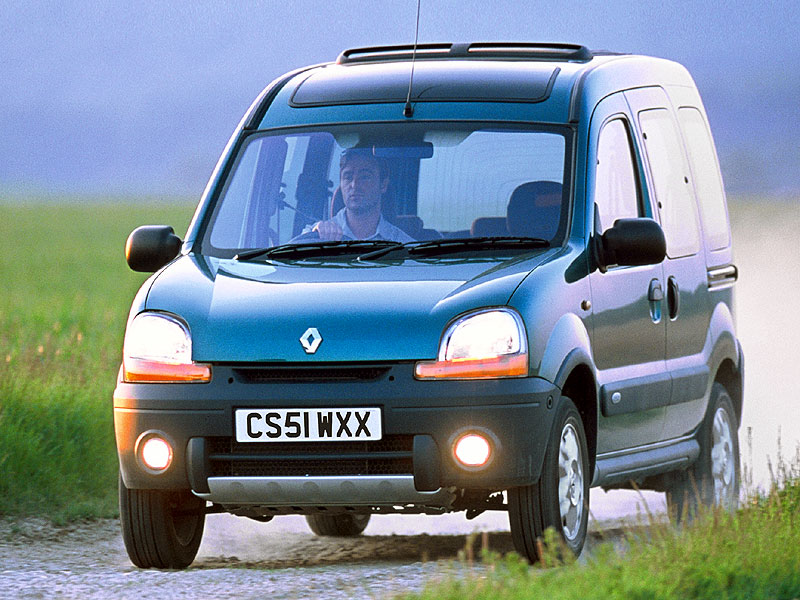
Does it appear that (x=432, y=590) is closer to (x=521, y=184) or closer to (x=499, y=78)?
(x=521, y=184)

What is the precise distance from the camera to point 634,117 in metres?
9.69

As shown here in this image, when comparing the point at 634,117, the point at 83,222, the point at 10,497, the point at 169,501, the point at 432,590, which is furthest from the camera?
the point at 83,222

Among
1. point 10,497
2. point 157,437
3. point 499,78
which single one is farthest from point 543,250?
point 10,497

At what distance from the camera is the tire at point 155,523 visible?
8234 millimetres

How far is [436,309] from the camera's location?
25.3 feet

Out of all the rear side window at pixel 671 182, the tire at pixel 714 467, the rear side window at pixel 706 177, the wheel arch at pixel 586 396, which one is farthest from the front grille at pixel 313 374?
the rear side window at pixel 706 177

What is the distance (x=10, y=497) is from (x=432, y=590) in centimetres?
483

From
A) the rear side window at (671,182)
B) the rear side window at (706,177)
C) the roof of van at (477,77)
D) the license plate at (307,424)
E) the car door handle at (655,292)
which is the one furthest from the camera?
the rear side window at (706,177)

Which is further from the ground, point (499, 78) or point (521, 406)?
point (499, 78)

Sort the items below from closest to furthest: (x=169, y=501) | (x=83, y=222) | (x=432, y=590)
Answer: (x=432, y=590) → (x=169, y=501) → (x=83, y=222)

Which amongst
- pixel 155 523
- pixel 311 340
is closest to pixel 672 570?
pixel 311 340

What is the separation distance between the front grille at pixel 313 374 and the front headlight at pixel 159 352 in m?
0.21

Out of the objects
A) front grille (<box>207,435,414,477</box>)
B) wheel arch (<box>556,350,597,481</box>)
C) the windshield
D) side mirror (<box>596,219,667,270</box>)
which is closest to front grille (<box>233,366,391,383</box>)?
front grille (<box>207,435,414,477</box>)

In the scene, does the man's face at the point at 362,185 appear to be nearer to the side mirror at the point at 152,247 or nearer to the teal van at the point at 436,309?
the teal van at the point at 436,309
